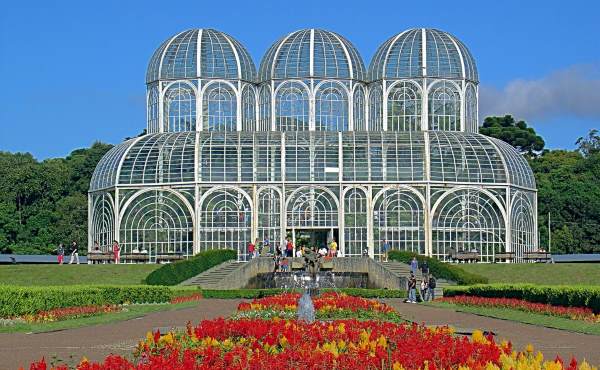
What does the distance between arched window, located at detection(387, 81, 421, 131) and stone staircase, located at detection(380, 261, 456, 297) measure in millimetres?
14309

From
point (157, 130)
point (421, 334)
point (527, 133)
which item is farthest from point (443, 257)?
point (527, 133)

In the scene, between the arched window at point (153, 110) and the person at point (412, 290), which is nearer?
the person at point (412, 290)

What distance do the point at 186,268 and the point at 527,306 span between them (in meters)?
21.0

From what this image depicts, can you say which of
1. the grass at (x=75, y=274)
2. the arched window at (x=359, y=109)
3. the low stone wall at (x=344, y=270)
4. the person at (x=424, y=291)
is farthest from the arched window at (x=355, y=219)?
the person at (x=424, y=291)

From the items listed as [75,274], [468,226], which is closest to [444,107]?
[468,226]

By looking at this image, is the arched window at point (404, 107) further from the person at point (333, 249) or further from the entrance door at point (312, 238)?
the person at point (333, 249)

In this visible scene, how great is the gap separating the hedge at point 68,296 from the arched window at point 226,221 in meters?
19.9

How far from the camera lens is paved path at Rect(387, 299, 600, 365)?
22.1 meters

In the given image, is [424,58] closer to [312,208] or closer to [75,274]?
[312,208]

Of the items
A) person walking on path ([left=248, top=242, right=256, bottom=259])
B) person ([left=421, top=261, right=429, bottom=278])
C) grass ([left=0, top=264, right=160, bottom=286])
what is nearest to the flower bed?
person ([left=421, top=261, right=429, bottom=278])

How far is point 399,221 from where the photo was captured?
64125 mm

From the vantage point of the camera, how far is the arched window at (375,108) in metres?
72.4

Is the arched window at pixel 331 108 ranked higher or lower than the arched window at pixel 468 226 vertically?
higher

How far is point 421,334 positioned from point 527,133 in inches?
3713
